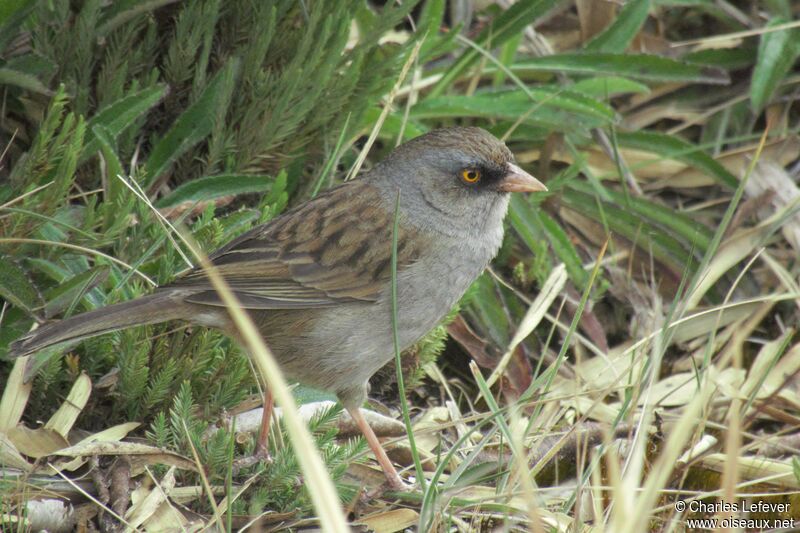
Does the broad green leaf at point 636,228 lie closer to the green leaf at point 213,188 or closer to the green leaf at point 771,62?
the green leaf at point 771,62

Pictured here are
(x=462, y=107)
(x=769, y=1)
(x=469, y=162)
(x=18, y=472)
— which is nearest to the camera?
(x=18, y=472)

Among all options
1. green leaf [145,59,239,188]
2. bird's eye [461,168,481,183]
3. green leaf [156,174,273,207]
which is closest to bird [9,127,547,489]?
bird's eye [461,168,481,183]

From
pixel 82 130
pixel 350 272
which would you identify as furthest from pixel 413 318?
pixel 82 130

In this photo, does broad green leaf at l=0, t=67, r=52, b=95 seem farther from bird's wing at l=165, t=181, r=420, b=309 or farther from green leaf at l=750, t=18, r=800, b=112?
green leaf at l=750, t=18, r=800, b=112

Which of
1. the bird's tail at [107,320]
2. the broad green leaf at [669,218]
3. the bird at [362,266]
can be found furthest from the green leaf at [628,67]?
the bird's tail at [107,320]

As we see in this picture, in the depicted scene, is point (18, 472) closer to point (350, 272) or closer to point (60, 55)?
point (350, 272)

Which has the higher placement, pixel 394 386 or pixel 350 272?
pixel 350 272
